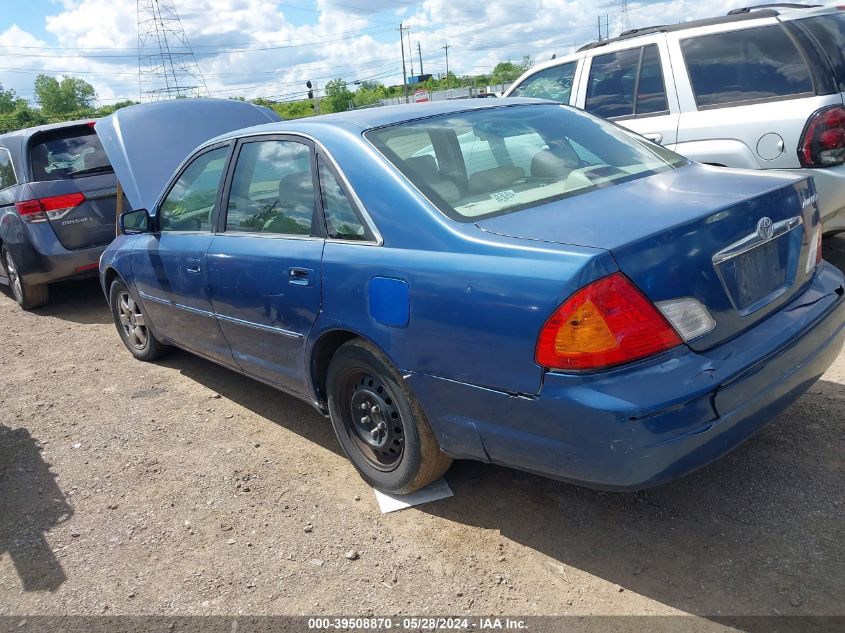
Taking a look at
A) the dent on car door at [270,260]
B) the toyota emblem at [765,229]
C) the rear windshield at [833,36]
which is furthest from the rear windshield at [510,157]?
the rear windshield at [833,36]

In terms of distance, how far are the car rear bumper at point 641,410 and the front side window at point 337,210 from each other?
71cm

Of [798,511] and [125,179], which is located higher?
[125,179]

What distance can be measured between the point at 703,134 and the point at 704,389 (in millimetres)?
3494

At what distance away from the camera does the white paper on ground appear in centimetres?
317

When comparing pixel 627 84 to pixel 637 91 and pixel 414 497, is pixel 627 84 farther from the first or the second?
pixel 414 497

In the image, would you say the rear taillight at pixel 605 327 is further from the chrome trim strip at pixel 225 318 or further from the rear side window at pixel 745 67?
the rear side window at pixel 745 67

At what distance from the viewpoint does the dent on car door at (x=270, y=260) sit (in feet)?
10.6

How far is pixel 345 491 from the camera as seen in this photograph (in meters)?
3.36

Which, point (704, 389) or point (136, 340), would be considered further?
point (136, 340)

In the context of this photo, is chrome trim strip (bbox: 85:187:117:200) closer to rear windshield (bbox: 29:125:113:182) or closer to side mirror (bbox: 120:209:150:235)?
rear windshield (bbox: 29:125:113:182)

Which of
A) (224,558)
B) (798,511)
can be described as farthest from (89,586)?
(798,511)

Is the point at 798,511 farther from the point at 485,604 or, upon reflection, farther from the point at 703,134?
the point at 703,134

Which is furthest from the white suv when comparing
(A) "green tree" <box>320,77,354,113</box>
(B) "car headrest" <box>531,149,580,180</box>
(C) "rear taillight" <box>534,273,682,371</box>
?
(A) "green tree" <box>320,77,354,113</box>

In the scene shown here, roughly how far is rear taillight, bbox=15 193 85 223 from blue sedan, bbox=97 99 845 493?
11.5ft
